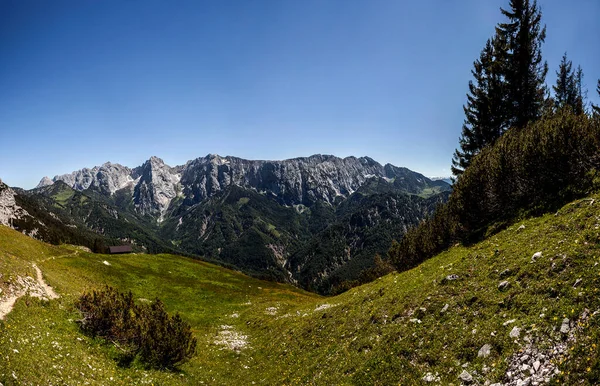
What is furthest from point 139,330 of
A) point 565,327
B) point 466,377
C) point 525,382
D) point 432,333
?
point 565,327

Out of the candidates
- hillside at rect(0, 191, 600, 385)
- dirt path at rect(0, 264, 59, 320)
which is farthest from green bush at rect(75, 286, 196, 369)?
dirt path at rect(0, 264, 59, 320)

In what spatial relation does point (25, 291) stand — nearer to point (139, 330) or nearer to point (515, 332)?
point (139, 330)

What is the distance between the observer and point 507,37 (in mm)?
48469

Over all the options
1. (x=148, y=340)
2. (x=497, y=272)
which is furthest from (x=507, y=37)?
(x=148, y=340)

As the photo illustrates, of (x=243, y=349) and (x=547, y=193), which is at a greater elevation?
(x=547, y=193)

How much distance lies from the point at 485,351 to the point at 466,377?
1.43 meters

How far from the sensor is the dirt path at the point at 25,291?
64.9 ft

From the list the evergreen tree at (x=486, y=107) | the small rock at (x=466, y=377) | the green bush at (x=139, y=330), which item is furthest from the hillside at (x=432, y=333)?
the evergreen tree at (x=486, y=107)

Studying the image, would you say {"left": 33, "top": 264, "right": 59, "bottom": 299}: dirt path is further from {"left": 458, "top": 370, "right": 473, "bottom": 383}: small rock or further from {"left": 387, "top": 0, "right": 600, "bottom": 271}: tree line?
{"left": 387, "top": 0, "right": 600, "bottom": 271}: tree line

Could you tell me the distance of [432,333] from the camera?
1591cm

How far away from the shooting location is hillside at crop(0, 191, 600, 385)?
11.2m

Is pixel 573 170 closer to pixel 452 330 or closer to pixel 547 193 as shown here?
pixel 547 193

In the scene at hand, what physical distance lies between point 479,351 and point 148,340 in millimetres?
20662

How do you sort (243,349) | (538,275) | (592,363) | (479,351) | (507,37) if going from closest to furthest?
1. (592,363)
2. (479,351)
3. (538,275)
4. (243,349)
5. (507,37)
